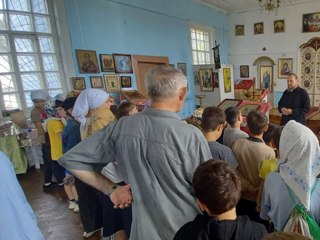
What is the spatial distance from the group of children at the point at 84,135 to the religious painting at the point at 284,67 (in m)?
8.45

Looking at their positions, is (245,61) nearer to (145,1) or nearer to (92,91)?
(145,1)

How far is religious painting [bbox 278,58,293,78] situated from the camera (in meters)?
9.51

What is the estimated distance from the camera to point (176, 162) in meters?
1.15

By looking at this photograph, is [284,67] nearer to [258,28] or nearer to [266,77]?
[266,77]

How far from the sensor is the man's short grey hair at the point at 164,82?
3.83 feet

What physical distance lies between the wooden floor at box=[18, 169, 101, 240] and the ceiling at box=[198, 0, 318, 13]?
760 centimetres

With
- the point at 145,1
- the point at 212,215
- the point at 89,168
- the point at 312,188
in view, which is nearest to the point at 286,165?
the point at 312,188

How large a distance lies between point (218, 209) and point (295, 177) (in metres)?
0.61

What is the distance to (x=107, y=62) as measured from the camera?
538 cm

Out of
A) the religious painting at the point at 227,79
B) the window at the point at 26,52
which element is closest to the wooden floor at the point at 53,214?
the window at the point at 26,52

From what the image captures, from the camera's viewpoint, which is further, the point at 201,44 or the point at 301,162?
the point at 201,44

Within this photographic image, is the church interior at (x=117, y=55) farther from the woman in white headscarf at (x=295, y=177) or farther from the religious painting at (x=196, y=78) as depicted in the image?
the woman in white headscarf at (x=295, y=177)

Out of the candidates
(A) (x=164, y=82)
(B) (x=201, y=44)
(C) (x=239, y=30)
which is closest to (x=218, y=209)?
(A) (x=164, y=82)

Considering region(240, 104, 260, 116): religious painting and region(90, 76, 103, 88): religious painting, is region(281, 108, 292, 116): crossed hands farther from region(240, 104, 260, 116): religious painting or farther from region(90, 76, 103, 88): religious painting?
region(90, 76, 103, 88): religious painting
